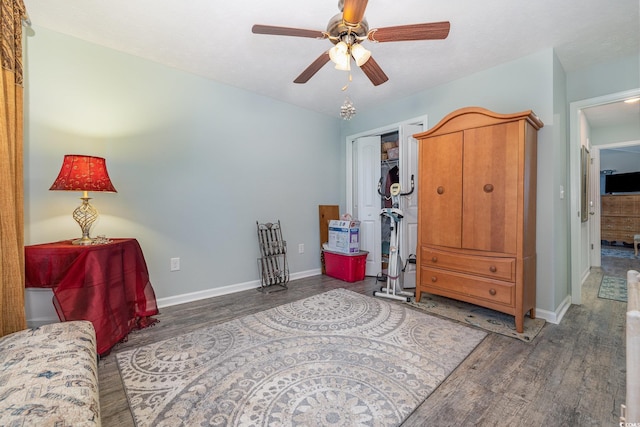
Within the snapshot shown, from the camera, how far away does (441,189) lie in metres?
2.63

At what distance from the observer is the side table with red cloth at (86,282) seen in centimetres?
176

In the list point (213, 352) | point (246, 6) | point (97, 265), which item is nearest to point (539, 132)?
point (246, 6)

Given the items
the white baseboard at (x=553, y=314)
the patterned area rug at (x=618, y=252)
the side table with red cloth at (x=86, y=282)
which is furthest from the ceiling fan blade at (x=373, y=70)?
the patterned area rug at (x=618, y=252)

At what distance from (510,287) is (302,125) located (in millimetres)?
3098

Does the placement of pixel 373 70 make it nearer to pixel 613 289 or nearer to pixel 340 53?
pixel 340 53

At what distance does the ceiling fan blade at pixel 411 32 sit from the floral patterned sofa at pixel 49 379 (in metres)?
2.14

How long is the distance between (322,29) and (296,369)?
2.49 meters

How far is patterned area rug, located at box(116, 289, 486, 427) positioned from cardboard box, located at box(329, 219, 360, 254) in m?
1.28

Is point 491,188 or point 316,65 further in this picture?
point 491,188

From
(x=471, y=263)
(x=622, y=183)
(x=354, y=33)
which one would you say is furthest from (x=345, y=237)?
(x=622, y=183)

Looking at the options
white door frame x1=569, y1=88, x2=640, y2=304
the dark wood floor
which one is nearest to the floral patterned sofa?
the dark wood floor

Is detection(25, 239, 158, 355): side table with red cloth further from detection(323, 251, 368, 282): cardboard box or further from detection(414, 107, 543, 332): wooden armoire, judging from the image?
detection(414, 107, 543, 332): wooden armoire

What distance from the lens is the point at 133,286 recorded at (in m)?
2.17

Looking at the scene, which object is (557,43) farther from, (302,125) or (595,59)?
(302,125)
